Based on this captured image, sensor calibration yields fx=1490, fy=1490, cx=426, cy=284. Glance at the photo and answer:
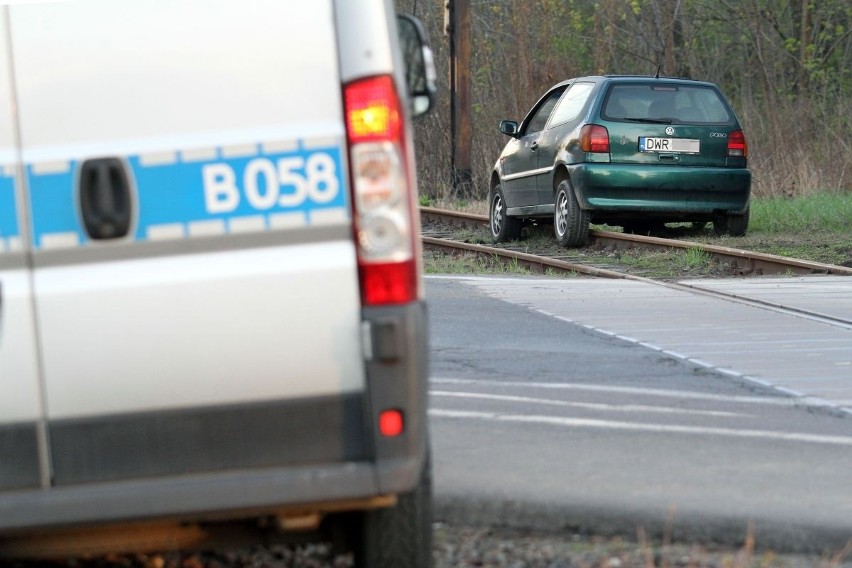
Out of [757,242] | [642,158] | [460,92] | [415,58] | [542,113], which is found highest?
[460,92]

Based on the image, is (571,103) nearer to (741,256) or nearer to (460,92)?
(741,256)

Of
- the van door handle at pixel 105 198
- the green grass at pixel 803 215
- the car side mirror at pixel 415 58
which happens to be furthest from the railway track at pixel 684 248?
the van door handle at pixel 105 198

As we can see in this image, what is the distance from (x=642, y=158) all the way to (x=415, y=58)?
1074 centimetres

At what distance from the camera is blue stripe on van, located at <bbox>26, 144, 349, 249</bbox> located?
3205mm

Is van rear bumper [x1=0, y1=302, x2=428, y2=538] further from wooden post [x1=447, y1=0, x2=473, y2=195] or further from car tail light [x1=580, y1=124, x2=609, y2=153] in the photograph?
wooden post [x1=447, y1=0, x2=473, y2=195]

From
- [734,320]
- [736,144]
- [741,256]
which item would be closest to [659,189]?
[736,144]

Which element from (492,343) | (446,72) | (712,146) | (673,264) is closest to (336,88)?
(492,343)

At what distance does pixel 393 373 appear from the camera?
3291 mm

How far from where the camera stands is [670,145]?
14.6 m

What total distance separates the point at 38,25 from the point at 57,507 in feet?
3.41

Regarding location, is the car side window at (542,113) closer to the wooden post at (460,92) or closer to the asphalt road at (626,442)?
the asphalt road at (626,442)

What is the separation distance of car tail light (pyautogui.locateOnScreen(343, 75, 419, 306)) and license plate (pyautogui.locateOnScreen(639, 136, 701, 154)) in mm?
11414

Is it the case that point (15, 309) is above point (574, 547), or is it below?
above

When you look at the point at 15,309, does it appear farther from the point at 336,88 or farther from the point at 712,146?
the point at 712,146
